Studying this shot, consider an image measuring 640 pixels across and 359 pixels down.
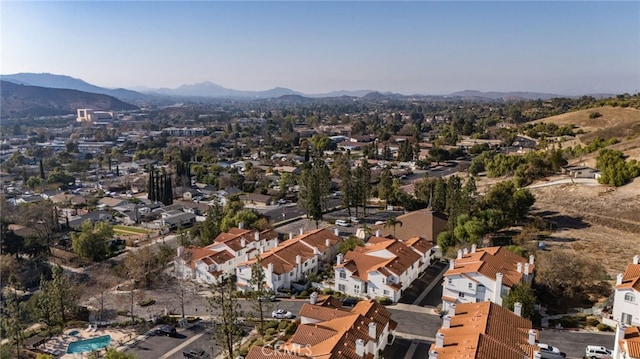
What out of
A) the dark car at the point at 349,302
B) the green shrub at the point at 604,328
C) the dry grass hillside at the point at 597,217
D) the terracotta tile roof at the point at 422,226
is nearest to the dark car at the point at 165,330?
the dark car at the point at 349,302

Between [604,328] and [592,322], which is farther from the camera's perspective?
[592,322]

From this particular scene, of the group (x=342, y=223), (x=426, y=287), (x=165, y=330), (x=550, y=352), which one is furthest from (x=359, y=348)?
(x=342, y=223)

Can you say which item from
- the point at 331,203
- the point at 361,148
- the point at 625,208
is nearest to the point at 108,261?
the point at 331,203

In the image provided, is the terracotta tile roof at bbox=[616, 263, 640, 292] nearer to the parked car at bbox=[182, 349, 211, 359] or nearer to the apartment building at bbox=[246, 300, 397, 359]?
the apartment building at bbox=[246, 300, 397, 359]

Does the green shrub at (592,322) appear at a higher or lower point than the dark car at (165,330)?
higher

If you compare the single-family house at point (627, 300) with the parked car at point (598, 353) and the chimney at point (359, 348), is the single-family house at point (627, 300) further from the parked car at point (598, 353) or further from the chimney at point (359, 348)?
the chimney at point (359, 348)

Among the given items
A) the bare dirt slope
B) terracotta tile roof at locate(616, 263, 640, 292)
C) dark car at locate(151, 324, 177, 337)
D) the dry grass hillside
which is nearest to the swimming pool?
dark car at locate(151, 324, 177, 337)

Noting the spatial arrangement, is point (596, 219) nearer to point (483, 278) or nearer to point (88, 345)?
point (483, 278)
